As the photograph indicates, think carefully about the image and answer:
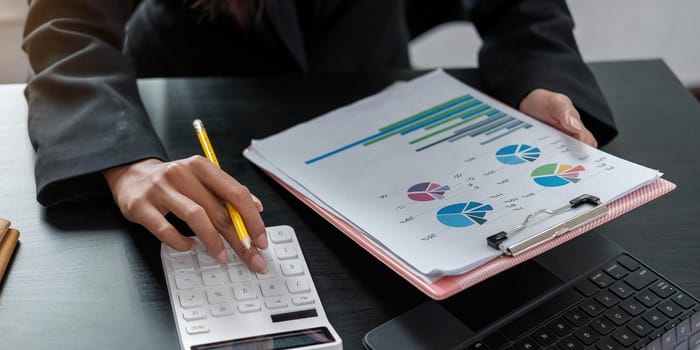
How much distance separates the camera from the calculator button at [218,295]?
0.66 metres

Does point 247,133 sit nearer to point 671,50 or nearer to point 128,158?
point 128,158

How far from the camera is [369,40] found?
1.24m

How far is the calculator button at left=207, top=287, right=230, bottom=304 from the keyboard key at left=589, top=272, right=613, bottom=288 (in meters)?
0.31

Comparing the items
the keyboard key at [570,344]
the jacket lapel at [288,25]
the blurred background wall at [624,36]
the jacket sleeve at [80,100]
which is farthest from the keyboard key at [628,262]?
A: the blurred background wall at [624,36]

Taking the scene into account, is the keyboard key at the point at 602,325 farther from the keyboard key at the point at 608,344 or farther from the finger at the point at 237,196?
the finger at the point at 237,196

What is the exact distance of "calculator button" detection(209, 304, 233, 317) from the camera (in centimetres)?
64

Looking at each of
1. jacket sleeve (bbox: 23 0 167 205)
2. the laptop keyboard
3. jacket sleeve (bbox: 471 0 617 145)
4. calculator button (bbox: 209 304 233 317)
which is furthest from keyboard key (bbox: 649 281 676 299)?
jacket sleeve (bbox: 23 0 167 205)

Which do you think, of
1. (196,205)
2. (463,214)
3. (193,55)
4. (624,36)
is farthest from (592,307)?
(624,36)

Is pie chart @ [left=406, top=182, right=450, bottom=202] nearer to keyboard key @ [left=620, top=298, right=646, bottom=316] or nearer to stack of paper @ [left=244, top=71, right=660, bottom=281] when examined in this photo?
stack of paper @ [left=244, top=71, right=660, bottom=281]

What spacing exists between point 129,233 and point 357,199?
0.70 feet

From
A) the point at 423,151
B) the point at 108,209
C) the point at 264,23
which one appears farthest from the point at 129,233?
the point at 264,23

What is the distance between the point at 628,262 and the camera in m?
0.73

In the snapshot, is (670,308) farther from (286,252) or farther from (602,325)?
(286,252)

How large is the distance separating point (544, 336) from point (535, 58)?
1.41 feet
